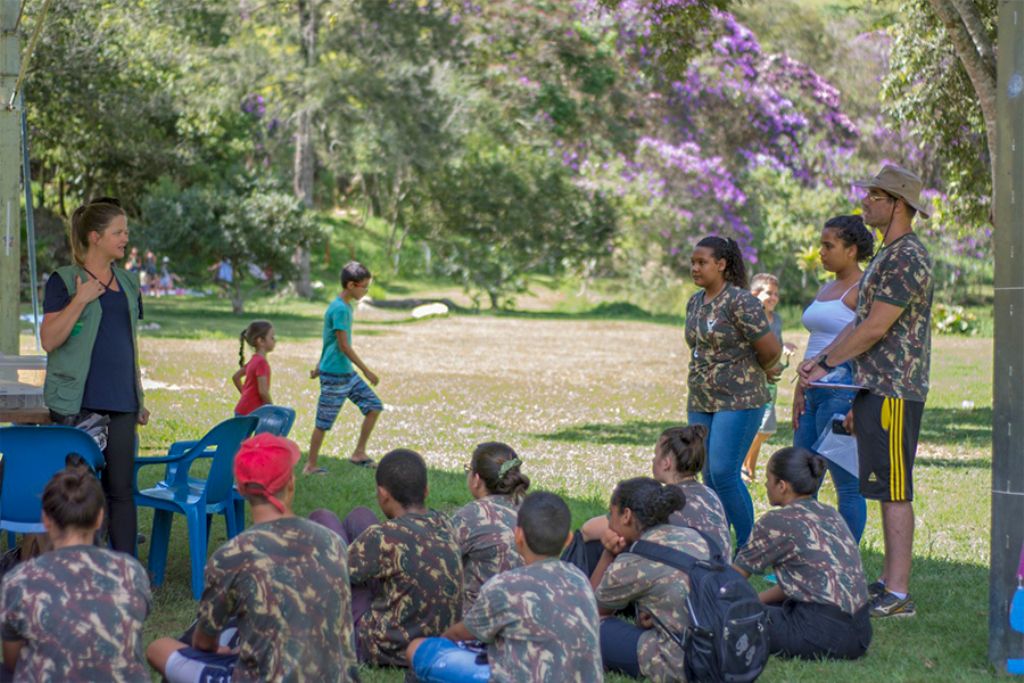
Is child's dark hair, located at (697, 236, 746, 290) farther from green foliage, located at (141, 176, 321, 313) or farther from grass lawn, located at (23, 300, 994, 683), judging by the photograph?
green foliage, located at (141, 176, 321, 313)

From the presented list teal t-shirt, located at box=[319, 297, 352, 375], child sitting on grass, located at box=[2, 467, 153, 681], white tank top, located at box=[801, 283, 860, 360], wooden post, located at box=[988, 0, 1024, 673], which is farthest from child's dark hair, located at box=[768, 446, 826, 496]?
teal t-shirt, located at box=[319, 297, 352, 375]

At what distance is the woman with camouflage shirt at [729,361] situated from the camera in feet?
22.4

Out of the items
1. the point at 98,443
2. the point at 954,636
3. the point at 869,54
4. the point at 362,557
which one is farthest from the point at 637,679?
the point at 869,54

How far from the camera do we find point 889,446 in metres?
6.15

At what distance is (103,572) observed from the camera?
4.00m

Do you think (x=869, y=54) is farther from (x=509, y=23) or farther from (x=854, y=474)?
(x=854, y=474)

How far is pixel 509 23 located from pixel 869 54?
10771 mm

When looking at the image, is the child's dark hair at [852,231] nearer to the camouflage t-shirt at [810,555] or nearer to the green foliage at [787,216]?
the camouflage t-shirt at [810,555]

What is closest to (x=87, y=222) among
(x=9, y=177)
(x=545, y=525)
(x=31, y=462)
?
(x=31, y=462)

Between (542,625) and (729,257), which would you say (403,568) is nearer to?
(542,625)

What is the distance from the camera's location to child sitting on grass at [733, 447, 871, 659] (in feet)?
18.1

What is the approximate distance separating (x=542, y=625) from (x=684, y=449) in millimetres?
1621

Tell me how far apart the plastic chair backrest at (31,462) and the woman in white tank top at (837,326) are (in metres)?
3.45

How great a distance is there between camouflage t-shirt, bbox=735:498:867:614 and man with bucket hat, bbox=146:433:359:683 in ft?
6.77
